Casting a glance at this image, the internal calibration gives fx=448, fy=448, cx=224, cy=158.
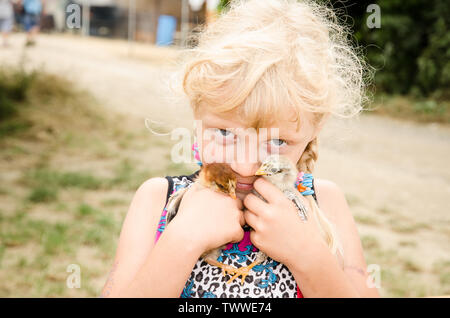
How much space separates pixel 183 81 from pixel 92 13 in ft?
87.0

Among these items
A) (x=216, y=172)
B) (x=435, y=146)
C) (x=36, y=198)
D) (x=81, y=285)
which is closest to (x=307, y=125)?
(x=216, y=172)

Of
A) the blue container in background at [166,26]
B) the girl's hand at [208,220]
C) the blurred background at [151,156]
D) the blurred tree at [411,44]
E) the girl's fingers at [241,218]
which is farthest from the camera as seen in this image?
the blue container in background at [166,26]

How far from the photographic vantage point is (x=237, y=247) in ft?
4.15

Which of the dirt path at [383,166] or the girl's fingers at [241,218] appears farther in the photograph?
the dirt path at [383,166]

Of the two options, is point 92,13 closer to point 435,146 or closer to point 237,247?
→ point 435,146

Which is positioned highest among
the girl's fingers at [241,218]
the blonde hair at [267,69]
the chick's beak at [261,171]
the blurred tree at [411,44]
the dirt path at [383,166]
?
the blurred tree at [411,44]

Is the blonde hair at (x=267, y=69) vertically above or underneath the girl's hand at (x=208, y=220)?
above

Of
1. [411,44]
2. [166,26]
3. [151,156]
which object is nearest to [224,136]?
[151,156]

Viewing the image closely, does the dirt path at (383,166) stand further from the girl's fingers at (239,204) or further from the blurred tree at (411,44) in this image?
the blurred tree at (411,44)

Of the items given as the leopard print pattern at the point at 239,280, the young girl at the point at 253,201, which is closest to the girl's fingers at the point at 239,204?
the young girl at the point at 253,201

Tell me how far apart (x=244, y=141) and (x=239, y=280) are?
1.25 feet

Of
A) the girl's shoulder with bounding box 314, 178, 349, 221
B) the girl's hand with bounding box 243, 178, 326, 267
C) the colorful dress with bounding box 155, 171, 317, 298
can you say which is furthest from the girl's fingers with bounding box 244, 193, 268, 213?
the girl's shoulder with bounding box 314, 178, 349, 221

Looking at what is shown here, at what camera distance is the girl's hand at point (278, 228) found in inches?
44.4

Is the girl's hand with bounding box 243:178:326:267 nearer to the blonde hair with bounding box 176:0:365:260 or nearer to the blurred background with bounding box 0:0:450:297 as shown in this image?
the blonde hair with bounding box 176:0:365:260
